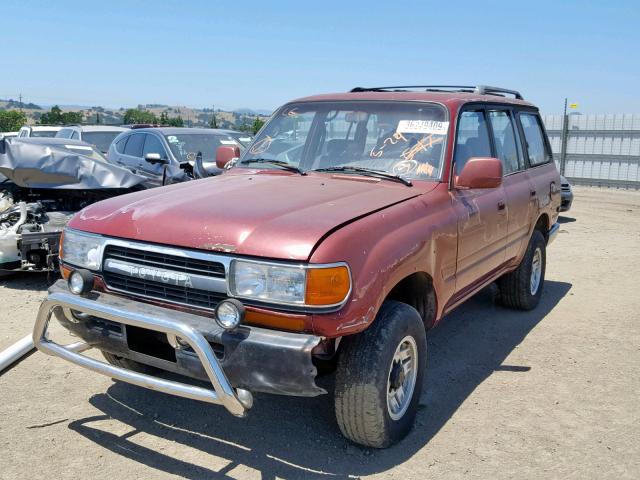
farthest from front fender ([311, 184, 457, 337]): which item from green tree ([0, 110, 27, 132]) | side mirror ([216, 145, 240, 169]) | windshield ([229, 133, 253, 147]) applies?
green tree ([0, 110, 27, 132])

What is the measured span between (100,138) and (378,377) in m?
12.6

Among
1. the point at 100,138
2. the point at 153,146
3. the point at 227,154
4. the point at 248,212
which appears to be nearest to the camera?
the point at 248,212

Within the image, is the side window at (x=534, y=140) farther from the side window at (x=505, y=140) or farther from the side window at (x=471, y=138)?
the side window at (x=471, y=138)

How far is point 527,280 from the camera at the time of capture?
5.87m

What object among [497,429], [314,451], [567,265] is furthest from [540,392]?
[567,265]

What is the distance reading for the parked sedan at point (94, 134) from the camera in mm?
13789

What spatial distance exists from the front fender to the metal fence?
1554 centimetres

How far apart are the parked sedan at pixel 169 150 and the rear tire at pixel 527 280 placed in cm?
420

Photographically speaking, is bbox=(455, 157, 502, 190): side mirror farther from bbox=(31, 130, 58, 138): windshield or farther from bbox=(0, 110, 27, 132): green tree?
bbox=(0, 110, 27, 132): green tree

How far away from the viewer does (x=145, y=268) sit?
3.21 metres

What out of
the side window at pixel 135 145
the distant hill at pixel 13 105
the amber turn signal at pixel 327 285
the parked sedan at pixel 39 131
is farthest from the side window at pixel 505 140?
the distant hill at pixel 13 105

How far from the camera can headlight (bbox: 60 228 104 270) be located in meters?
3.41

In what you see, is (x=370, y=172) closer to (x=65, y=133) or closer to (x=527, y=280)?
(x=527, y=280)

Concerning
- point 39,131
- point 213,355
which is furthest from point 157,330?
point 39,131
